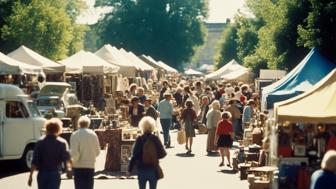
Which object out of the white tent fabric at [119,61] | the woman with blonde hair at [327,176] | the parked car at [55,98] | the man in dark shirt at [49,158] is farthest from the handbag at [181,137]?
the white tent fabric at [119,61]

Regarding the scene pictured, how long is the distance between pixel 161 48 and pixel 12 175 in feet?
248

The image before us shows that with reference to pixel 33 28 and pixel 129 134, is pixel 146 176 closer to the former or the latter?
pixel 129 134

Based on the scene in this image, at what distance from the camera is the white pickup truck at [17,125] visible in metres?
19.2

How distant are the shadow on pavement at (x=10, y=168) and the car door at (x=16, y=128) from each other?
1.76ft

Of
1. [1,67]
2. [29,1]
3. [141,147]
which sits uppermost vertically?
[29,1]

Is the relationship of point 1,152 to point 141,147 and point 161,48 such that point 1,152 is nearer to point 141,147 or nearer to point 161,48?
point 141,147

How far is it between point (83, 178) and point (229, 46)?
9077 centimetres

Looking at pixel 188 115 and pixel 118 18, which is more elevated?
pixel 118 18

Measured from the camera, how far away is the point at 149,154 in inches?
515

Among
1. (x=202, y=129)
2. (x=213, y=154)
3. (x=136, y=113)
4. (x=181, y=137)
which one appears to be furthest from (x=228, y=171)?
(x=202, y=129)

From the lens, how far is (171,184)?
1809 cm

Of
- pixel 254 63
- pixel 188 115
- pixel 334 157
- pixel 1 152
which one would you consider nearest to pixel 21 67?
pixel 188 115

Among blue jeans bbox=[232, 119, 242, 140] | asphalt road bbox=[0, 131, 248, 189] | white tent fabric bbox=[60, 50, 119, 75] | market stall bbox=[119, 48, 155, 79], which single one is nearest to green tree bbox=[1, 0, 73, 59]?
market stall bbox=[119, 48, 155, 79]

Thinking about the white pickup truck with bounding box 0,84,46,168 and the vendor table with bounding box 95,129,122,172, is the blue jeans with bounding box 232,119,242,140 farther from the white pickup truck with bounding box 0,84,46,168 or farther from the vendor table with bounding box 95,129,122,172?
the white pickup truck with bounding box 0,84,46,168
